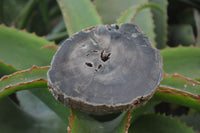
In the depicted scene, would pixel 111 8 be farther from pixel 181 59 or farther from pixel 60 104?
pixel 60 104

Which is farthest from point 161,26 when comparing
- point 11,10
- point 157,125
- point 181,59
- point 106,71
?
point 11,10

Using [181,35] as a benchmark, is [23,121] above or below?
above

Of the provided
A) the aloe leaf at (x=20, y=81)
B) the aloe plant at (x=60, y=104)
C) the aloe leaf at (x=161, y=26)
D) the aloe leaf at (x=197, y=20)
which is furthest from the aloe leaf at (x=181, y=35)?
the aloe leaf at (x=20, y=81)

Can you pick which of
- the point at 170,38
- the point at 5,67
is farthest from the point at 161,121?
the point at 170,38

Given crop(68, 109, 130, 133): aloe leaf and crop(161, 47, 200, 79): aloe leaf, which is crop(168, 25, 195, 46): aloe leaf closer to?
crop(161, 47, 200, 79): aloe leaf

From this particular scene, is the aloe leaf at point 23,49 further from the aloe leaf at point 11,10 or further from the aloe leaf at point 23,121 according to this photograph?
the aloe leaf at point 11,10
